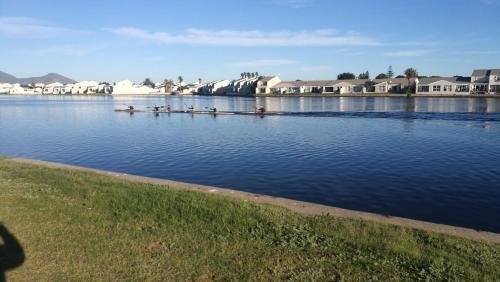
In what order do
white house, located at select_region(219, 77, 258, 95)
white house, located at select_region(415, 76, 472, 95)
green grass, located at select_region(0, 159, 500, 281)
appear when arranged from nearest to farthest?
green grass, located at select_region(0, 159, 500, 281) → white house, located at select_region(415, 76, 472, 95) → white house, located at select_region(219, 77, 258, 95)

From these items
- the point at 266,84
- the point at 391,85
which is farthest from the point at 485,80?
the point at 266,84

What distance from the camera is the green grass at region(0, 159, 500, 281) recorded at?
6090 millimetres

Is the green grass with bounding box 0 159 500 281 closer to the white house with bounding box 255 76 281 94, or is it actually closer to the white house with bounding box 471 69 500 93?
the white house with bounding box 471 69 500 93

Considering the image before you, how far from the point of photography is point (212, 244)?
23.6 ft

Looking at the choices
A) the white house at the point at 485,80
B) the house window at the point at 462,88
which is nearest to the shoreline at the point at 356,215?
the white house at the point at 485,80

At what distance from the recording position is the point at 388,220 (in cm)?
902

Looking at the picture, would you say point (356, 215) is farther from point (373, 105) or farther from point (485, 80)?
point (485, 80)

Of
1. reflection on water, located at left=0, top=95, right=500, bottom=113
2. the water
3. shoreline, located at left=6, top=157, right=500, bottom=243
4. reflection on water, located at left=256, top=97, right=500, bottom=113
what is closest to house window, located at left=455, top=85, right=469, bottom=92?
reflection on water, located at left=0, top=95, right=500, bottom=113

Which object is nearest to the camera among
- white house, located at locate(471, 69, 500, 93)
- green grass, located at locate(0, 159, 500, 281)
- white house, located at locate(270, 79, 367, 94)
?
green grass, located at locate(0, 159, 500, 281)

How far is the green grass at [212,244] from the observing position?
6.09 meters

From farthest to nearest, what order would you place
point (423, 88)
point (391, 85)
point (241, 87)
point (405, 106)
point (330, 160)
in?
point (241, 87), point (391, 85), point (423, 88), point (405, 106), point (330, 160)

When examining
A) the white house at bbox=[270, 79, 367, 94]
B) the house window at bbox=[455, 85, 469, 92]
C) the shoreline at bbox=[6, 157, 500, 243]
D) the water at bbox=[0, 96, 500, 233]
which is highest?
the white house at bbox=[270, 79, 367, 94]

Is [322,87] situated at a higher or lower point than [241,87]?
lower

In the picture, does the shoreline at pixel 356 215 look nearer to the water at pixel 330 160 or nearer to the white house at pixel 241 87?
the water at pixel 330 160
